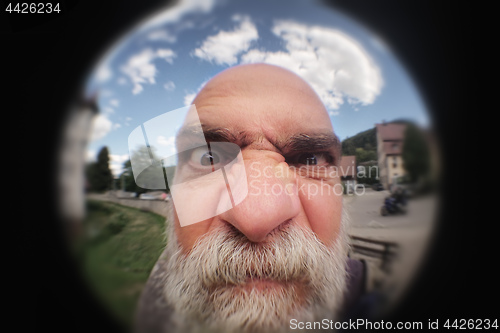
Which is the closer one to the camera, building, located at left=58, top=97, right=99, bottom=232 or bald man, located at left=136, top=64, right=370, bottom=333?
bald man, located at left=136, top=64, right=370, bottom=333

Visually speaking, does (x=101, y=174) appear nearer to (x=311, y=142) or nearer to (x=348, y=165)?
(x=311, y=142)

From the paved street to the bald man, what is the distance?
0.17ft

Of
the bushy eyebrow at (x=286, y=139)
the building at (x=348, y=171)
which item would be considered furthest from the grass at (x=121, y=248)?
the building at (x=348, y=171)

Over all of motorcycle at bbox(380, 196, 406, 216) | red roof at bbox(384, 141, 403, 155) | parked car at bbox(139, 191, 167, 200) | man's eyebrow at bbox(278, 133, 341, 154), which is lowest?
motorcycle at bbox(380, 196, 406, 216)

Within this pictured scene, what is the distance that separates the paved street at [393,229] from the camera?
0.69 m

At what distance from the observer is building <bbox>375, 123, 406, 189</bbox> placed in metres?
0.69

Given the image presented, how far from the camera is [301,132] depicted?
2.19 ft

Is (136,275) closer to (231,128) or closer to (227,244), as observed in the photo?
(227,244)

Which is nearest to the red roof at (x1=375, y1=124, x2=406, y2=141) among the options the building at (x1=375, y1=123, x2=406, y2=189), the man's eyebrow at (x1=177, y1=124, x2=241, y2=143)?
the building at (x1=375, y1=123, x2=406, y2=189)

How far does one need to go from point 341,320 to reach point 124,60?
3.46 ft

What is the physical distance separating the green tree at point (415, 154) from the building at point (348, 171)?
0.52 feet

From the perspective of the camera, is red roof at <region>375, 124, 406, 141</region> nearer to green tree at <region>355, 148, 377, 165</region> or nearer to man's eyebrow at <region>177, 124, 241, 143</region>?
green tree at <region>355, 148, 377, 165</region>

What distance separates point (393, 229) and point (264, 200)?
404mm

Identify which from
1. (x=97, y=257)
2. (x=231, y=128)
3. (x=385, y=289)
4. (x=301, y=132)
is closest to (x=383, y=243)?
(x=385, y=289)
